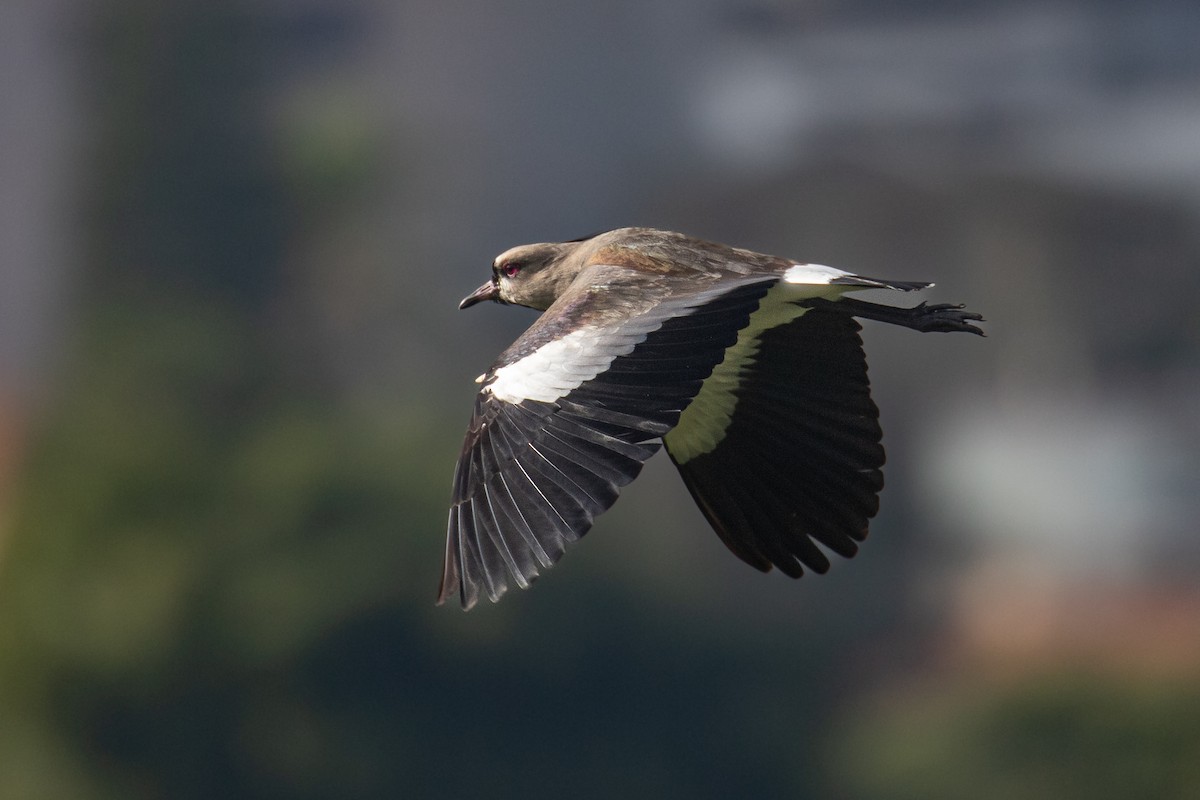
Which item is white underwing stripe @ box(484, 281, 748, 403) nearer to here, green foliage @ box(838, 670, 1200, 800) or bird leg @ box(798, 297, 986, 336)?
bird leg @ box(798, 297, 986, 336)

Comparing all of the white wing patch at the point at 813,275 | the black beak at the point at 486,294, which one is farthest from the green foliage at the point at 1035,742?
the white wing patch at the point at 813,275

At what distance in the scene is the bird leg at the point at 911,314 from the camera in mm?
6004

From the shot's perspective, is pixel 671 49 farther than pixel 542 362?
Yes

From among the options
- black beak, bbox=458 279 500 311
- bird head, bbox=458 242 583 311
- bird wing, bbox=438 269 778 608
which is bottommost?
bird wing, bbox=438 269 778 608

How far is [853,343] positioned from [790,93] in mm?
31579

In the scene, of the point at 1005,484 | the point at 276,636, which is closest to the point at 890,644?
the point at 1005,484

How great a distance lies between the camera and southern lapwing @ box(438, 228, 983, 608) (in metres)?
4.91

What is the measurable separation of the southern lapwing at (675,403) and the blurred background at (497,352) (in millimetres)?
21352

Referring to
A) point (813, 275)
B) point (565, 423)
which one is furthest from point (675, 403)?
point (813, 275)

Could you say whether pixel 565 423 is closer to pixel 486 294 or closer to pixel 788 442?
pixel 788 442

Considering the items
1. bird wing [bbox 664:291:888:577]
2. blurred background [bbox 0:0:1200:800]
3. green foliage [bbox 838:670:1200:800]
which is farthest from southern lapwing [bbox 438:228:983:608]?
blurred background [bbox 0:0:1200:800]

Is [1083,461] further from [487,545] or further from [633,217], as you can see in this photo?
[487,545]

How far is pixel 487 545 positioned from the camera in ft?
16.1

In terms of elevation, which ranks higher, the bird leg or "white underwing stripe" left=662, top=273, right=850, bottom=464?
the bird leg
